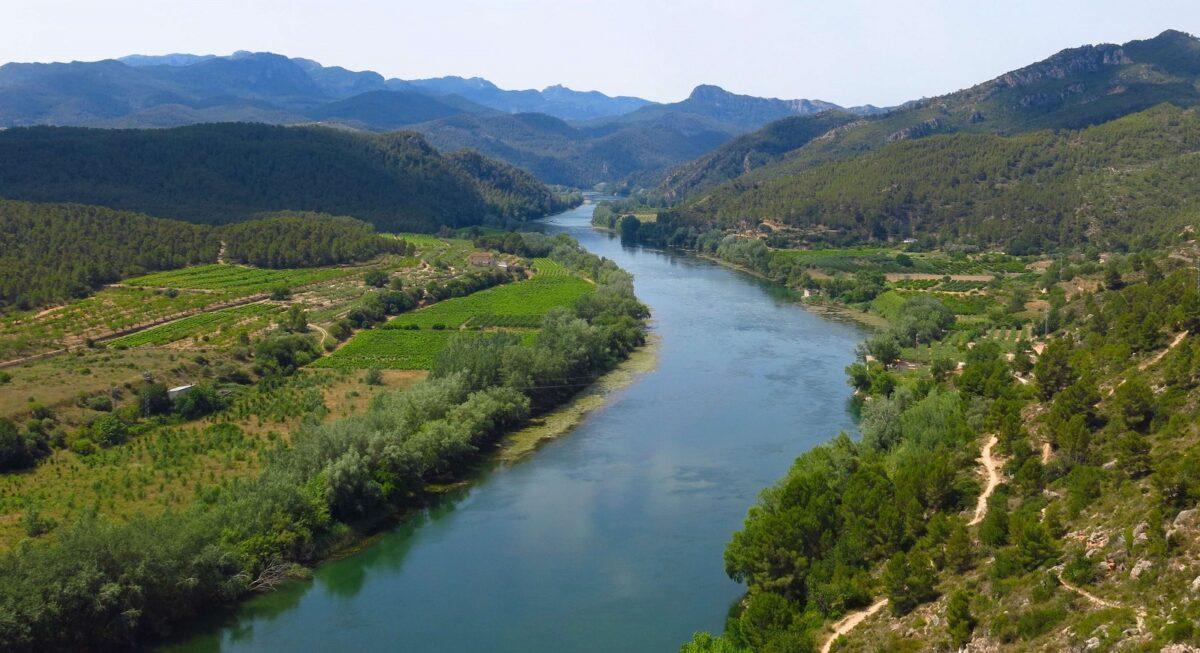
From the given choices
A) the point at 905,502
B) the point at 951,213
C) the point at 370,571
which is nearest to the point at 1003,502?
the point at 905,502

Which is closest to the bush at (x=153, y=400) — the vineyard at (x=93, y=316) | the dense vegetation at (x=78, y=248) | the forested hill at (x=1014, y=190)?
the vineyard at (x=93, y=316)

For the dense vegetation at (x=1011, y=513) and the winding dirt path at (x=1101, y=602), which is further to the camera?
the dense vegetation at (x=1011, y=513)

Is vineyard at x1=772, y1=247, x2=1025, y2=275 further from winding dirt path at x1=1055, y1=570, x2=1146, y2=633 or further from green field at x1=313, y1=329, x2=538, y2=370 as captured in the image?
winding dirt path at x1=1055, y1=570, x2=1146, y2=633

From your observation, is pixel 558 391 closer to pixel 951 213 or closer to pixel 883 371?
pixel 883 371

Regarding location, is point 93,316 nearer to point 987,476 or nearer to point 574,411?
point 574,411

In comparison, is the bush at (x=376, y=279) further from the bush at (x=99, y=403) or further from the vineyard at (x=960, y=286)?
the vineyard at (x=960, y=286)
